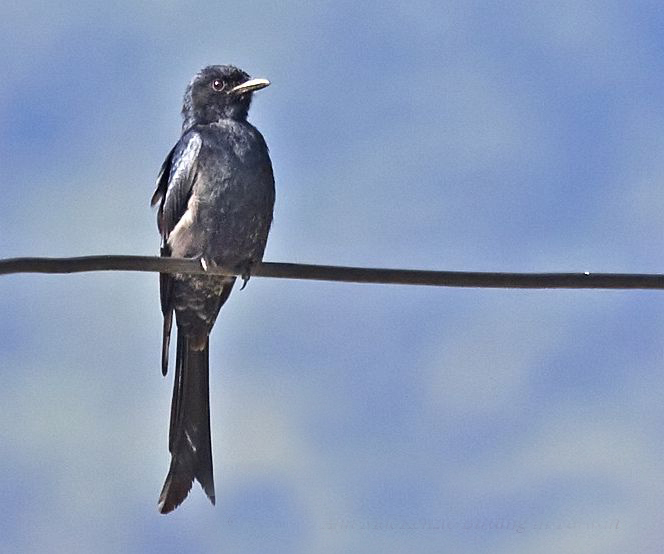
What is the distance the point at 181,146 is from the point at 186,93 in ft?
2.74

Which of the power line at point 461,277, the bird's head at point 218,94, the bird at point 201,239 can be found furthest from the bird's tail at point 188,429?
the power line at point 461,277

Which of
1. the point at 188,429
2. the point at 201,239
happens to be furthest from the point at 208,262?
the point at 188,429

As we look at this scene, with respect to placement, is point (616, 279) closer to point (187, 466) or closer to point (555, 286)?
point (555, 286)

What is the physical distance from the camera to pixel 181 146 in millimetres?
7293

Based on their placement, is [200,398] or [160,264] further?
[200,398]

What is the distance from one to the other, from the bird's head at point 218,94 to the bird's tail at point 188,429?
59.0 inches

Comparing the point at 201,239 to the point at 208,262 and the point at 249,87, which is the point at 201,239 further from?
the point at 249,87

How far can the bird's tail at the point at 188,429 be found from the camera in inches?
260

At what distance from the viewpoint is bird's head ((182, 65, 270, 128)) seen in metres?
7.72

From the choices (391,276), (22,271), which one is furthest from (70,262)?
(391,276)

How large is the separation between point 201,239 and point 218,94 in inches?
55.7

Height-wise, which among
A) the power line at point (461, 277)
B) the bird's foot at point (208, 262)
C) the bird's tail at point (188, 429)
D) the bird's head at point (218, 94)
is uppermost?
the bird's head at point (218, 94)

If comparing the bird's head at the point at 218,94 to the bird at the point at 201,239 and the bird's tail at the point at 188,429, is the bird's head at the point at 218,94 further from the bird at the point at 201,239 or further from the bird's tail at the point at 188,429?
the bird's tail at the point at 188,429

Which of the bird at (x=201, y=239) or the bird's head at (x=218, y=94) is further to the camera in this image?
the bird's head at (x=218, y=94)
